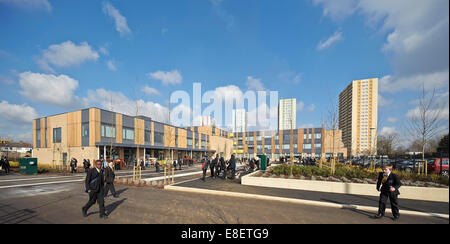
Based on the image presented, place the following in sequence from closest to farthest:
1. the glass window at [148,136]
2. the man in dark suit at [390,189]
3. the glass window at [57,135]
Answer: the man in dark suit at [390,189] < the glass window at [57,135] < the glass window at [148,136]

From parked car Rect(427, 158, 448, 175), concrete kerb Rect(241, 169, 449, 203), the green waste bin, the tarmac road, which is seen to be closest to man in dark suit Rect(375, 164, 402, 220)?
the tarmac road

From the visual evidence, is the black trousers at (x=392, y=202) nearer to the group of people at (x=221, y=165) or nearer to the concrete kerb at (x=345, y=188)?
the concrete kerb at (x=345, y=188)

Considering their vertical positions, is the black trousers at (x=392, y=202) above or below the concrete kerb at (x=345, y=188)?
above

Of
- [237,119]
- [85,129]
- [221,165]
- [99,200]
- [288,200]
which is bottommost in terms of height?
[288,200]

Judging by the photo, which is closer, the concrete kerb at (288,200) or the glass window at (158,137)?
the concrete kerb at (288,200)

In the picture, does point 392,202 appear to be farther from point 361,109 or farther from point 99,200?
point 361,109

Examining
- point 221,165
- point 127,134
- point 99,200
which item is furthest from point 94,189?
point 127,134

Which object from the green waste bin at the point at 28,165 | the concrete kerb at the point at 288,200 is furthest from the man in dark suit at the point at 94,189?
the green waste bin at the point at 28,165

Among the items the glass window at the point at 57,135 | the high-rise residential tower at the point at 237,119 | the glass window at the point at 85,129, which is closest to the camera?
the glass window at the point at 85,129

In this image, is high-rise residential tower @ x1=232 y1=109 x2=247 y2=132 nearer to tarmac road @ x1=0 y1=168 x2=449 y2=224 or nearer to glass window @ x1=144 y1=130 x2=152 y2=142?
glass window @ x1=144 y1=130 x2=152 y2=142

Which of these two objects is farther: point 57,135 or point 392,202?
point 57,135
